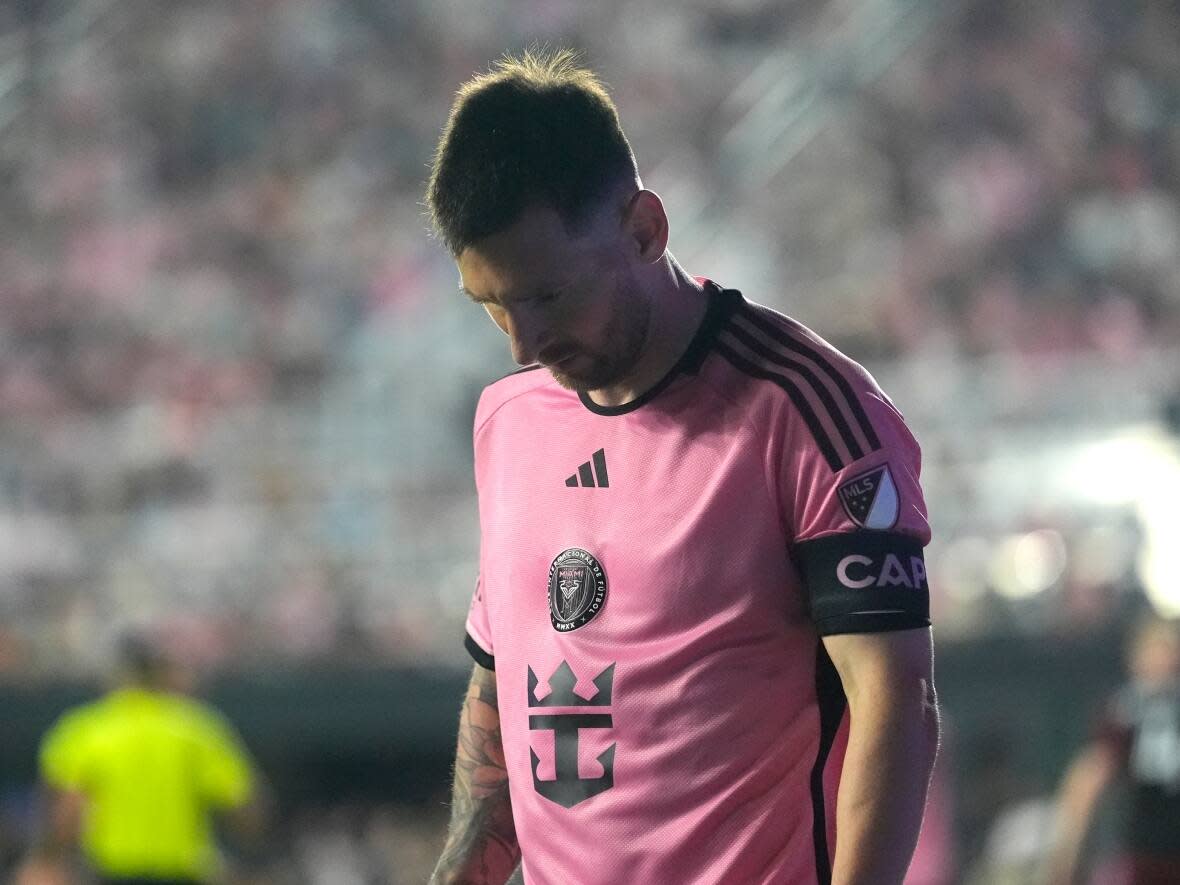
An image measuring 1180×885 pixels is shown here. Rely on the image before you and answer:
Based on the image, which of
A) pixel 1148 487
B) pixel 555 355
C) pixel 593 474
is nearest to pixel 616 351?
pixel 555 355

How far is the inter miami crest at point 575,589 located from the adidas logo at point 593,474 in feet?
0.28

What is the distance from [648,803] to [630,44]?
50.5 ft

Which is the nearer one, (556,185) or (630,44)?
(556,185)

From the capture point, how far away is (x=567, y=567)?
2438 mm

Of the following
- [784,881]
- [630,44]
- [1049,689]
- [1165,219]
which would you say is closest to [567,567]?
[784,881]

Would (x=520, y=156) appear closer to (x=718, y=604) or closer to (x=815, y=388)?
(x=815, y=388)

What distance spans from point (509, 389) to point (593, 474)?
0.94 feet

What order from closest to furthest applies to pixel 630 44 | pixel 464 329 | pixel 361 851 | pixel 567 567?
pixel 567 567
pixel 361 851
pixel 464 329
pixel 630 44

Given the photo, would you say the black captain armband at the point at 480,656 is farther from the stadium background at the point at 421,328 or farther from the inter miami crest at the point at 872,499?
the stadium background at the point at 421,328

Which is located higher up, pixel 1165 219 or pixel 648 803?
pixel 1165 219

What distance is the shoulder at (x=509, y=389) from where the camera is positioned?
2631 mm

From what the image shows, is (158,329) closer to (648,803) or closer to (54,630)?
(54,630)

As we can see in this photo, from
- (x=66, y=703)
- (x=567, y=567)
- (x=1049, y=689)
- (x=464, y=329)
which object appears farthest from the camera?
(x=464, y=329)

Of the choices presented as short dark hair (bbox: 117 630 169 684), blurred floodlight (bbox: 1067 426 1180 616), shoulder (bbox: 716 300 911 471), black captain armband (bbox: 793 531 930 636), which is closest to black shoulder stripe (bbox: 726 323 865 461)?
shoulder (bbox: 716 300 911 471)
